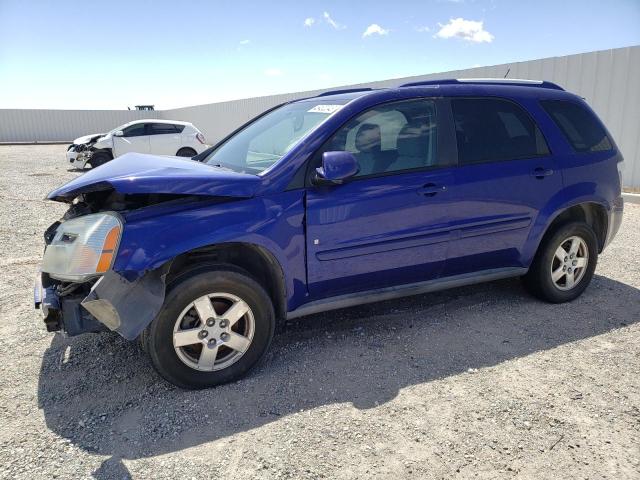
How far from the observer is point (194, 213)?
282cm

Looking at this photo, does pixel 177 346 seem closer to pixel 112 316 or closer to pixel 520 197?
pixel 112 316

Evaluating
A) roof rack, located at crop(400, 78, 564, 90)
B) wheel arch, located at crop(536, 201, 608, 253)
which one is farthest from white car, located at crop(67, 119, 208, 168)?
wheel arch, located at crop(536, 201, 608, 253)

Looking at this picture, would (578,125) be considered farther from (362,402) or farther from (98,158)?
(98,158)

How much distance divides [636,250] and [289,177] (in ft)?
16.7

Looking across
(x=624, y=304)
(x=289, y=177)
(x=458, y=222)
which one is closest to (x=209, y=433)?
(x=289, y=177)

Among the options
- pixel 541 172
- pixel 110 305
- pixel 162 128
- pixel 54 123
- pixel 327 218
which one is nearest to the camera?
pixel 110 305

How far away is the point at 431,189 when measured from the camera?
3457 mm

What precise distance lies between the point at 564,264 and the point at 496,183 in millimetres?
1148

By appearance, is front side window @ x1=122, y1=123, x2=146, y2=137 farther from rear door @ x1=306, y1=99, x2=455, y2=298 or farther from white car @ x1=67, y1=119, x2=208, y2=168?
rear door @ x1=306, y1=99, x2=455, y2=298

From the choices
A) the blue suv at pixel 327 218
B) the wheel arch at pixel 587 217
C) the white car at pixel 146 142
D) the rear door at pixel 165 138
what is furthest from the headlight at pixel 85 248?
the rear door at pixel 165 138

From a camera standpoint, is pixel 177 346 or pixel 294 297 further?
pixel 294 297

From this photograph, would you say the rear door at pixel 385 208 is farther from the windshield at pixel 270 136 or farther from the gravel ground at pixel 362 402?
the gravel ground at pixel 362 402

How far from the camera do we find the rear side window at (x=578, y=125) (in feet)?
13.6

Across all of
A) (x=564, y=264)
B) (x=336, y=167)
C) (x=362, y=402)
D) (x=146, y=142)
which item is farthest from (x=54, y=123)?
(x=362, y=402)
